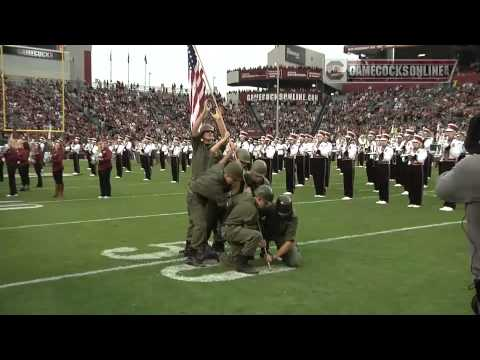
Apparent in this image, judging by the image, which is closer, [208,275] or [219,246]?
[208,275]

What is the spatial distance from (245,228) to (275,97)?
5856 centimetres

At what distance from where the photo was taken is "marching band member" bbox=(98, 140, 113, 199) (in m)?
14.7

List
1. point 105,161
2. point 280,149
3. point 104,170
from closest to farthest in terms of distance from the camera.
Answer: point 104,170 → point 105,161 → point 280,149

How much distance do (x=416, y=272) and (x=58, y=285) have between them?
4.02 metres

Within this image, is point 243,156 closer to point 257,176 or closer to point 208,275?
point 257,176

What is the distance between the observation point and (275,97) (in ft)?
209

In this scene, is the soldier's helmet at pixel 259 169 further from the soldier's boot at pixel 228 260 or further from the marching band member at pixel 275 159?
the marching band member at pixel 275 159

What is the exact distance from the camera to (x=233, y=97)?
6825 centimetres

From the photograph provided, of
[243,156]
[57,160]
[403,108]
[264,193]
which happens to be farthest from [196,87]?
[403,108]

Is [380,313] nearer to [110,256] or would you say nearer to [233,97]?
[110,256]

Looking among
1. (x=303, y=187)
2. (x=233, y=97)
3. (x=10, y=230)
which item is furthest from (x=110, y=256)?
(x=233, y=97)

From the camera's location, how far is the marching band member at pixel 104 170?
14.7 m

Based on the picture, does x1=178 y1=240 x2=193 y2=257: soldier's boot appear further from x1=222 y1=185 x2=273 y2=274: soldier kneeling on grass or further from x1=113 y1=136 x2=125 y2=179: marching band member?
x1=113 y1=136 x2=125 y2=179: marching band member

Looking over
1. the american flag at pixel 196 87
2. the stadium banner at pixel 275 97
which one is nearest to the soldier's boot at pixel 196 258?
the american flag at pixel 196 87
